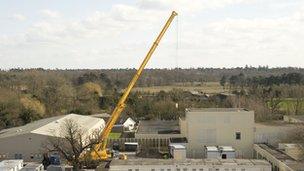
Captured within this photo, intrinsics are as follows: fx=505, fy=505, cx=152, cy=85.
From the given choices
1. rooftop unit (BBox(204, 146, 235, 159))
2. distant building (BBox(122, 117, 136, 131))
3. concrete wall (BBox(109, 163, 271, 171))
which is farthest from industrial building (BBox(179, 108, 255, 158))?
distant building (BBox(122, 117, 136, 131))

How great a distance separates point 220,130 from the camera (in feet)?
92.6

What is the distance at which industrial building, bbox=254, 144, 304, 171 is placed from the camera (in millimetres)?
20719

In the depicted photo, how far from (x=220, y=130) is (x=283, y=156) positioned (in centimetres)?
561

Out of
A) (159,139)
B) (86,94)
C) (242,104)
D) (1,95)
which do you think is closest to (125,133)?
(159,139)

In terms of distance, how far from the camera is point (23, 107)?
43.8 m

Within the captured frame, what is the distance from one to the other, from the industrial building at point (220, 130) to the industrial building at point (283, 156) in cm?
148

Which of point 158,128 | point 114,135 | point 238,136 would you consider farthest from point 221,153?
point 114,135

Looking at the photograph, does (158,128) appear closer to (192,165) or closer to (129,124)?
(129,124)

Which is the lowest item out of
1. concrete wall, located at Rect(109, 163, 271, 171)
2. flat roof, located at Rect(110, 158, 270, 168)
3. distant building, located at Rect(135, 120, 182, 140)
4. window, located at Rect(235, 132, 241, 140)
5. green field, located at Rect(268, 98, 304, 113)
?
concrete wall, located at Rect(109, 163, 271, 171)

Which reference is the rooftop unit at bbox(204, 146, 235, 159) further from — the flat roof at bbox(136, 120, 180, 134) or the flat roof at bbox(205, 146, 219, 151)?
the flat roof at bbox(136, 120, 180, 134)

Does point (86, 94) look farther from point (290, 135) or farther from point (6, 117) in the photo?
point (290, 135)

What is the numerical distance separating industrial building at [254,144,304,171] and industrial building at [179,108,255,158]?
1478mm

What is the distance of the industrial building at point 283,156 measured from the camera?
68.0 feet

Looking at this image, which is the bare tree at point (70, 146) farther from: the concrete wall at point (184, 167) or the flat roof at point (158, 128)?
the flat roof at point (158, 128)
